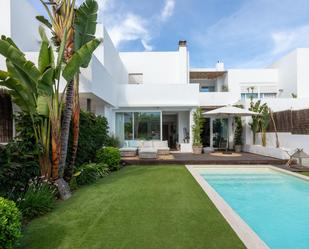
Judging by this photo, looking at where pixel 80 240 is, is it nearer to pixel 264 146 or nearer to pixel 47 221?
pixel 47 221

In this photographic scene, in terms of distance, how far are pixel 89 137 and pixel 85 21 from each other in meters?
5.19

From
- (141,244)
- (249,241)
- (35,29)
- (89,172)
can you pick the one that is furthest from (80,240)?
(35,29)

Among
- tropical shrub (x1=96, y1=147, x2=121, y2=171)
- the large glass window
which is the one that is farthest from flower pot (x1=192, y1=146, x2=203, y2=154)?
tropical shrub (x1=96, y1=147, x2=121, y2=171)

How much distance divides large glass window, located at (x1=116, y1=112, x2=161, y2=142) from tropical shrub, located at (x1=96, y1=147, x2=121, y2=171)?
7262 mm

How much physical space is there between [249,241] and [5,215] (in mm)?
4343

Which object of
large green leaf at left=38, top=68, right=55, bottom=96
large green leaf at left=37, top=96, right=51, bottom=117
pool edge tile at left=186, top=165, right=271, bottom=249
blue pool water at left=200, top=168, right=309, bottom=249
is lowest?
blue pool water at left=200, top=168, right=309, bottom=249

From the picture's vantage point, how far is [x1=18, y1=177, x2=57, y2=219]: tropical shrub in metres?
5.76

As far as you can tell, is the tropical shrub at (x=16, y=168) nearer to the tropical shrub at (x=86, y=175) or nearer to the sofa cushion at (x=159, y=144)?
the tropical shrub at (x=86, y=175)

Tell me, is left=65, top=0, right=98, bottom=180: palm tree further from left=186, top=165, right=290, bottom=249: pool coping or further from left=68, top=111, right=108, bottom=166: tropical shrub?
left=186, top=165, right=290, bottom=249: pool coping

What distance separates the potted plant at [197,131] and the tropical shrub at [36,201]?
12.6 meters

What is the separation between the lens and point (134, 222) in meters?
5.35

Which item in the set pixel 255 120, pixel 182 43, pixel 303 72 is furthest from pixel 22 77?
pixel 303 72

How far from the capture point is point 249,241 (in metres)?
4.32

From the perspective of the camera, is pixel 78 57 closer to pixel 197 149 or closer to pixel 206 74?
pixel 197 149
